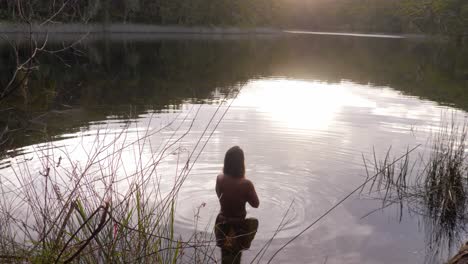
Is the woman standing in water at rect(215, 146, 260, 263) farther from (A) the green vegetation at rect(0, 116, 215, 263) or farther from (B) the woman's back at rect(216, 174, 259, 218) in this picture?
(A) the green vegetation at rect(0, 116, 215, 263)

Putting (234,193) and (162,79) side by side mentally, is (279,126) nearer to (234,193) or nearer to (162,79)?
(234,193)

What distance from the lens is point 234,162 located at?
6215 mm

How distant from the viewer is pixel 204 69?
30.1 meters

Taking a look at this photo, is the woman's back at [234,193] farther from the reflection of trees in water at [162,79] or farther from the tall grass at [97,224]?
the reflection of trees in water at [162,79]

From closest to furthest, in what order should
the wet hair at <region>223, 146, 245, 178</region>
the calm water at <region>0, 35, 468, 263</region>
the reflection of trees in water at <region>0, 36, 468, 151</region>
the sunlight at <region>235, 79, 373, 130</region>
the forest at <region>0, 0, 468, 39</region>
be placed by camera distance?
the wet hair at <region>223, 146, 245, 178</region> < the calm water at <region>0, 35, 468, 263</region> < the sunlight at <region>235, 79, 373, 130</region> < the reflection of trees in water at <region>0, 36, 468, 151</region> < the forest at <region>0, 0, 468, 39</region>

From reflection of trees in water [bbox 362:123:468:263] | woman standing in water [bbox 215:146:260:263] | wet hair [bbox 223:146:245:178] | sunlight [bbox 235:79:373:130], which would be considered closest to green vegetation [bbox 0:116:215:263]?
woman standing in water [bbox 215:146:260:263]

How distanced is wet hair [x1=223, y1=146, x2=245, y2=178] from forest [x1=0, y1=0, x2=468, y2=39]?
4918cm

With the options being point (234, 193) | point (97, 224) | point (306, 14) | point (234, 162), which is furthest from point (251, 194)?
point (306, 14)

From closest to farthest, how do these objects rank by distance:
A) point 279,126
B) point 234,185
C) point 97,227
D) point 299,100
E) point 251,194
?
point 97,227 < point 234,185 < point 251,194 < point 279,126 < point 299,100

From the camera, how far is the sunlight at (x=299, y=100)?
49.8 ft

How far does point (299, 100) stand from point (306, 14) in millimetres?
132706

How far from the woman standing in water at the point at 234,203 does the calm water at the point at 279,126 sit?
0.25 meters

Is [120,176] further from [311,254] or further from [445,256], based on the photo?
[445,256]

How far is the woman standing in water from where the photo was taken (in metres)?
6.14
